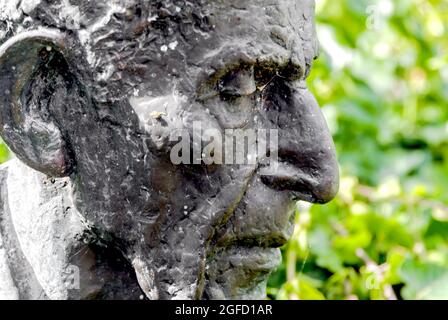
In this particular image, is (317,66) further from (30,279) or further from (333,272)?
(30,279)

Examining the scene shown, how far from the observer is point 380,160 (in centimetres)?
280

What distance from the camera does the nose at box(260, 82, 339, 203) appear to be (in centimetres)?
133

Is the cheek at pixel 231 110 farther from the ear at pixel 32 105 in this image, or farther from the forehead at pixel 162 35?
the ear at pixel 32 105

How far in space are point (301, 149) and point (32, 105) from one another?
1.32 feet

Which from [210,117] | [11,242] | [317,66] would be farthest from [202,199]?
[317,66]

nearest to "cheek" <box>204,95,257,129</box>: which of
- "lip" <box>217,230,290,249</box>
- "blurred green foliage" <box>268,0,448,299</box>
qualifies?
"lip" <box>217,230,290,249</box>

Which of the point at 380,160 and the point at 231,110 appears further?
the point at 380,160

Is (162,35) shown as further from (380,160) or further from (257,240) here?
(380,160)

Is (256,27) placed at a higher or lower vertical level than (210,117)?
higher

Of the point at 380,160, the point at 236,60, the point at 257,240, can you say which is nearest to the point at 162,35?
the point at 236,60

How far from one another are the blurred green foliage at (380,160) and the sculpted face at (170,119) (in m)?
0.61

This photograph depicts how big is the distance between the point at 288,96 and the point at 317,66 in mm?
1232

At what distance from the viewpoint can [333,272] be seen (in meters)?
2.16
